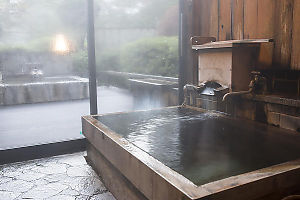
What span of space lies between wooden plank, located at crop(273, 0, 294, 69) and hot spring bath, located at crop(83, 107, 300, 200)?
2.44ft

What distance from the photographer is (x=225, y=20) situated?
12.9ft

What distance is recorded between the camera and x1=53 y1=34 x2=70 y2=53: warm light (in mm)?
5504

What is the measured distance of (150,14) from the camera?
16.2 feet

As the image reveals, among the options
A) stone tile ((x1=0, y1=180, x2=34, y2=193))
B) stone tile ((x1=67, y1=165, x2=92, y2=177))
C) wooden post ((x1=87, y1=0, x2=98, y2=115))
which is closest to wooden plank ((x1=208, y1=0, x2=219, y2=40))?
wooden post ((x1=87, y1=0, x2=98, y2=115))

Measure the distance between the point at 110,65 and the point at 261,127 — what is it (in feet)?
8.67

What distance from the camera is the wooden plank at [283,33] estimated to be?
117 inches

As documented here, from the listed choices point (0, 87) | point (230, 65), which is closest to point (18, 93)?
point (0, 87)

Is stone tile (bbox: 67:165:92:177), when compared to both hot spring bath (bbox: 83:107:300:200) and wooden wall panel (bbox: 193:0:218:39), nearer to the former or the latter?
hot spring bath (bbox: 83:107:300:200)

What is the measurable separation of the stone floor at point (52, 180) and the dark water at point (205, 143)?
68 cm

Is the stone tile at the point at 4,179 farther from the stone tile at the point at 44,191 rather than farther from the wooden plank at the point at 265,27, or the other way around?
the wooden plank at the point at 265,27

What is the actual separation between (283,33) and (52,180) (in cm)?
307

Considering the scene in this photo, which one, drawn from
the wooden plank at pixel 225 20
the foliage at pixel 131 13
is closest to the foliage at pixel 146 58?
the foliage at pixel 131 13

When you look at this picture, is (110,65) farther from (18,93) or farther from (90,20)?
(18,93)

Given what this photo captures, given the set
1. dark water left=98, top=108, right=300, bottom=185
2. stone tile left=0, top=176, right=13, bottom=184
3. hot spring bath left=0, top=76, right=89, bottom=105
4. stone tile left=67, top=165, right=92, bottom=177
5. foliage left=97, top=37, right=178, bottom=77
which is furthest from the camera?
hot spring bath left=0, top=76, right=89, bottom=105
